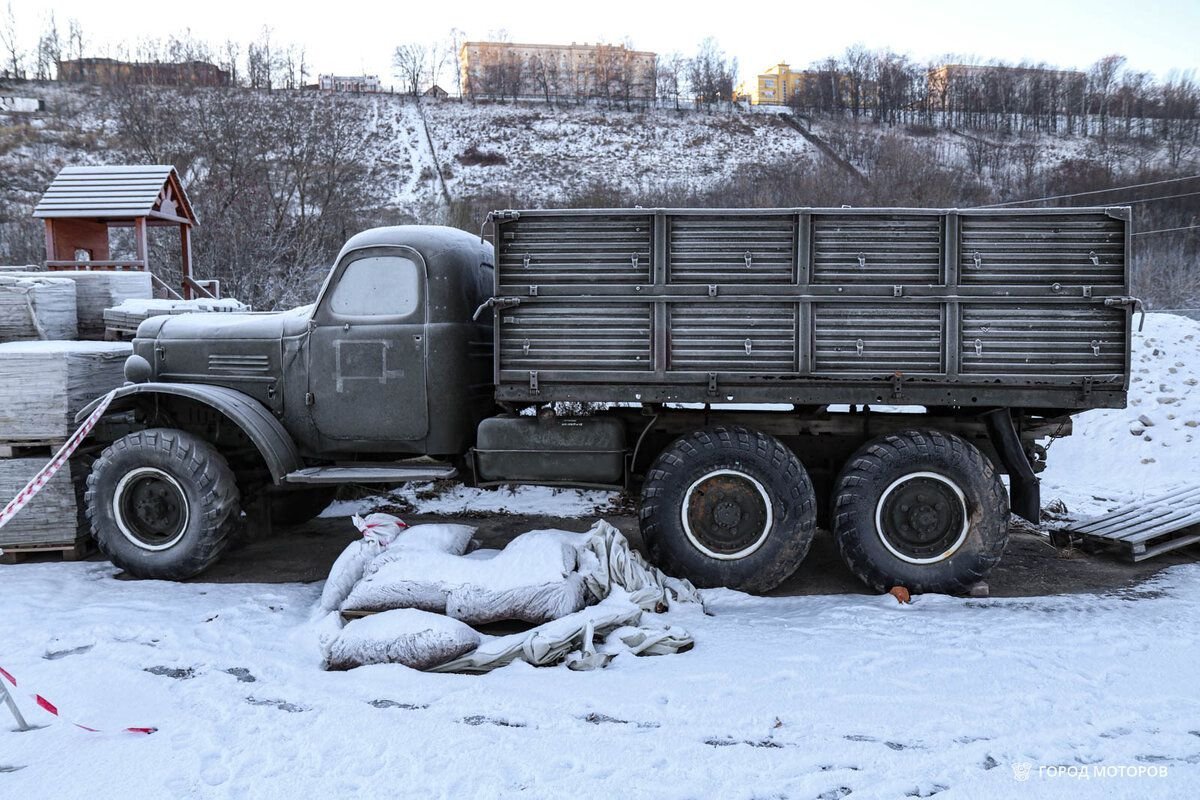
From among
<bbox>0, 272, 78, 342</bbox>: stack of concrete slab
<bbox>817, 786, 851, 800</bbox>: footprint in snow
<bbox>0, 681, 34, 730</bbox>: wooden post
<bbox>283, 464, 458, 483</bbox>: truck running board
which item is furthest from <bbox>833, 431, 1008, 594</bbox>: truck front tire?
<bbox>0, 272, 78, 342</bbox>: stack of concrete slab

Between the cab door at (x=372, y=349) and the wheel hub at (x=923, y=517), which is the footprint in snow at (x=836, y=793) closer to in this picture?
the wheel hub at (x=923, y=517)

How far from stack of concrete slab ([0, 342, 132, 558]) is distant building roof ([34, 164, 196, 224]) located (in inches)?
508

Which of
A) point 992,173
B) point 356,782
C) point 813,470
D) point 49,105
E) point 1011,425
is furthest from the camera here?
point 49,105

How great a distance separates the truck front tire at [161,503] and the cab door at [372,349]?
85 cm

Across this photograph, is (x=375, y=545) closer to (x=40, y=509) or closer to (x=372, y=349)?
(x=372, y=349)

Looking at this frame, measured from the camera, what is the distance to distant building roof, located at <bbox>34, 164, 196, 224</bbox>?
57.6 feet

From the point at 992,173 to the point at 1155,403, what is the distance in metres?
34.1

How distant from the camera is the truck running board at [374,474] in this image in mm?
5574

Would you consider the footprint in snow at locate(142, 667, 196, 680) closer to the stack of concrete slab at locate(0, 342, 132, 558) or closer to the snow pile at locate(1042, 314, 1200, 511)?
the stack of concrete slab at locate(0, 342, 132, 558)

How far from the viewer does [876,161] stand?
4172cm

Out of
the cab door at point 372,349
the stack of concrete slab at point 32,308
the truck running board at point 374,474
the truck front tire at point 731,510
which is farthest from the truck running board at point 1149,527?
the stack of concrete slab at point 32,308

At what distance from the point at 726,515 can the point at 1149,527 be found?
3.43 m

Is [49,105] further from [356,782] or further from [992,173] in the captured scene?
[356,782]

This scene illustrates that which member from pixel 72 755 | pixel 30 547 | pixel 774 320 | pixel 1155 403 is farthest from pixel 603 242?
pixel 1155 403
